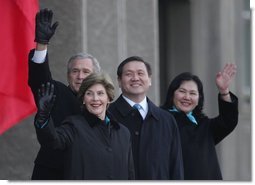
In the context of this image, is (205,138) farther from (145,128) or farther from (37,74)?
(37,74)

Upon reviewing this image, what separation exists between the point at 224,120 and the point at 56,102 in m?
0.92

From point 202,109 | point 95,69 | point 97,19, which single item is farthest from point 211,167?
point 97,19

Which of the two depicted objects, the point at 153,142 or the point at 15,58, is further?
the point at 15,58

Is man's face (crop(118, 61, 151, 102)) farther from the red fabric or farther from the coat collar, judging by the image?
the red fabric

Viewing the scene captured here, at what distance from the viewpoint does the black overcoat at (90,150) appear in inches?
152

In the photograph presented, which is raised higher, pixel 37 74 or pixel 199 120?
pixel 37 74

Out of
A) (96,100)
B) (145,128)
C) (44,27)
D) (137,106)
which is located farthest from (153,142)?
(44,27)

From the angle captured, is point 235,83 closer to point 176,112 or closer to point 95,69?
point 176,112

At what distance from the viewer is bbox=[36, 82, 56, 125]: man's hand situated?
371 cm

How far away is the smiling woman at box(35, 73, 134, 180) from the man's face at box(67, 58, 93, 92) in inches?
9.0

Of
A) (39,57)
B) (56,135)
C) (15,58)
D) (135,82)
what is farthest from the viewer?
(15,58)

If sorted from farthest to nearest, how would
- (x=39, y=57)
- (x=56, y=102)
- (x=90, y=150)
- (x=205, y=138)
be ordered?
(x=205, y=138), (x=56, y=102), (x=39, y=57), (x=90, y=150)

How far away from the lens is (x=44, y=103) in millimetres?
3777

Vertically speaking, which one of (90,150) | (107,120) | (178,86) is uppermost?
(178,86)
